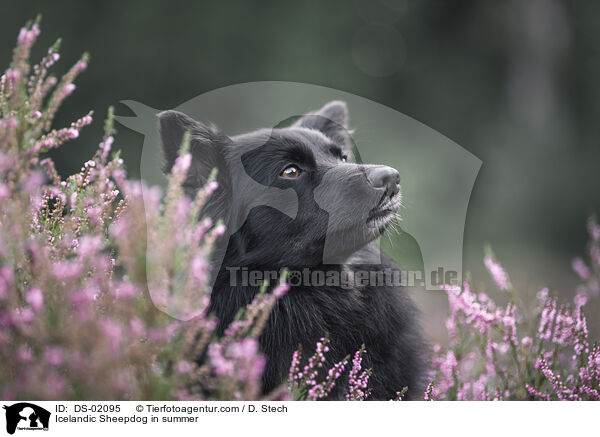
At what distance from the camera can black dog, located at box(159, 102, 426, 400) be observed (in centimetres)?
233

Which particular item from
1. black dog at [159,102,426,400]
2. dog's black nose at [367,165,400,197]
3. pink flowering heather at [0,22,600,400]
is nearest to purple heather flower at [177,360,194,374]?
pink flowering heather at [0,22,600,400]

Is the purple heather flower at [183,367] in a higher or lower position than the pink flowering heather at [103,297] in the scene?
lower

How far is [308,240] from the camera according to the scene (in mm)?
2398

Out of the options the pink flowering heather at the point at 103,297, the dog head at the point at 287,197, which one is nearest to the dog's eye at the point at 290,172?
the dog head at the point at 287,197

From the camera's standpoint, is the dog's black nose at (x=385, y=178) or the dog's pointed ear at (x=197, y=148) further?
the dog's black nose at (x=385, y=178)

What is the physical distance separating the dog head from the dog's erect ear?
1.80ft

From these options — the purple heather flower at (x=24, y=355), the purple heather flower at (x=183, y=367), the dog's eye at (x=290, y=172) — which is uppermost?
the dog's eye at (x=290, y=172)

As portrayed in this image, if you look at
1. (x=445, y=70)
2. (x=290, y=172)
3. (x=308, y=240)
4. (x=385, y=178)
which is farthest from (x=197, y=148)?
(x=445, y=70)

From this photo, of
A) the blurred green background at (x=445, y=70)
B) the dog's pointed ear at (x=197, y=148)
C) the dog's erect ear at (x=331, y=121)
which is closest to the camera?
the dog's pointed ear at (x=197, y=148)

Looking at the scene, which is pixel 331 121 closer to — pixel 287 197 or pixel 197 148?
pixel 287 197
